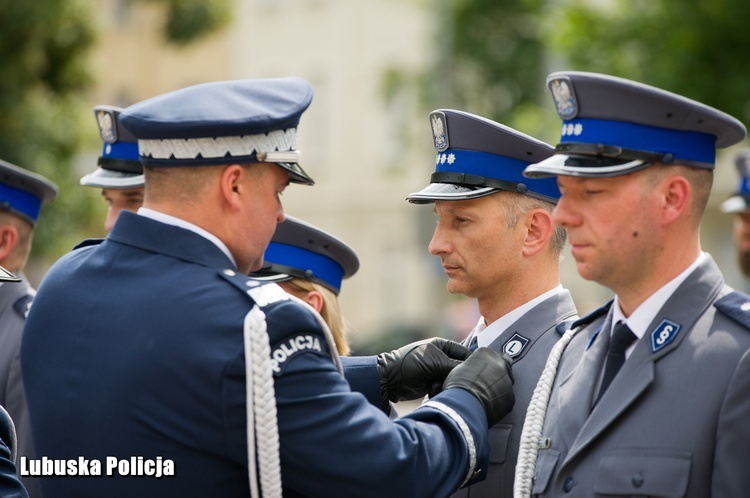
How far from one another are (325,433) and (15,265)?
318 centimetres

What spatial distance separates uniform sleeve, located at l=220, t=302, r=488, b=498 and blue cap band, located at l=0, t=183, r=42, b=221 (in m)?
3.12

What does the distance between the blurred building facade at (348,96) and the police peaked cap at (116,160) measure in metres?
23.8

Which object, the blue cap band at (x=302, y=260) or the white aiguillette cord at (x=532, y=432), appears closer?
the white aiguillette cord at (x=532, y=432)

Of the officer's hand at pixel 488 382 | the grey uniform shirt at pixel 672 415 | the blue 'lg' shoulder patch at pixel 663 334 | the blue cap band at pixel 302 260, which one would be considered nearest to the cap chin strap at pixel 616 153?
the grey uniform shirt at pixel 672 415

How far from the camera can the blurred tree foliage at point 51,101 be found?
13.3 metres

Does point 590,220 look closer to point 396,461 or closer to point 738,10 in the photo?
point 396,461

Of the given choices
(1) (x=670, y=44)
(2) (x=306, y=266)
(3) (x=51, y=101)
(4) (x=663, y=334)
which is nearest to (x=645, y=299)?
(4) (x=663, y=334)

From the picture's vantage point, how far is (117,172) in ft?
18.5

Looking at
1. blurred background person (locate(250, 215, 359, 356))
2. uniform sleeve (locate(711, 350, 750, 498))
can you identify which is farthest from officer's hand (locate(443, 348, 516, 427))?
blurred background person (locate(250, 215, 359, 356))

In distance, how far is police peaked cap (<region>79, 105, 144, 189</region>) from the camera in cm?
551

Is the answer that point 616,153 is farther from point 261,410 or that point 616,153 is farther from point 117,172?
point 117,172

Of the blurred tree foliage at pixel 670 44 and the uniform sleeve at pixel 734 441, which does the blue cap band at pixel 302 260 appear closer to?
the uniform sleeve at pixel 734 441

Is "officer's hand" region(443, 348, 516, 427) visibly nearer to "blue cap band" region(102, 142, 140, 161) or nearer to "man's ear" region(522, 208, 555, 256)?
"man's ear" region(522, 208, 555, 256)

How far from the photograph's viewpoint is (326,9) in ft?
107
